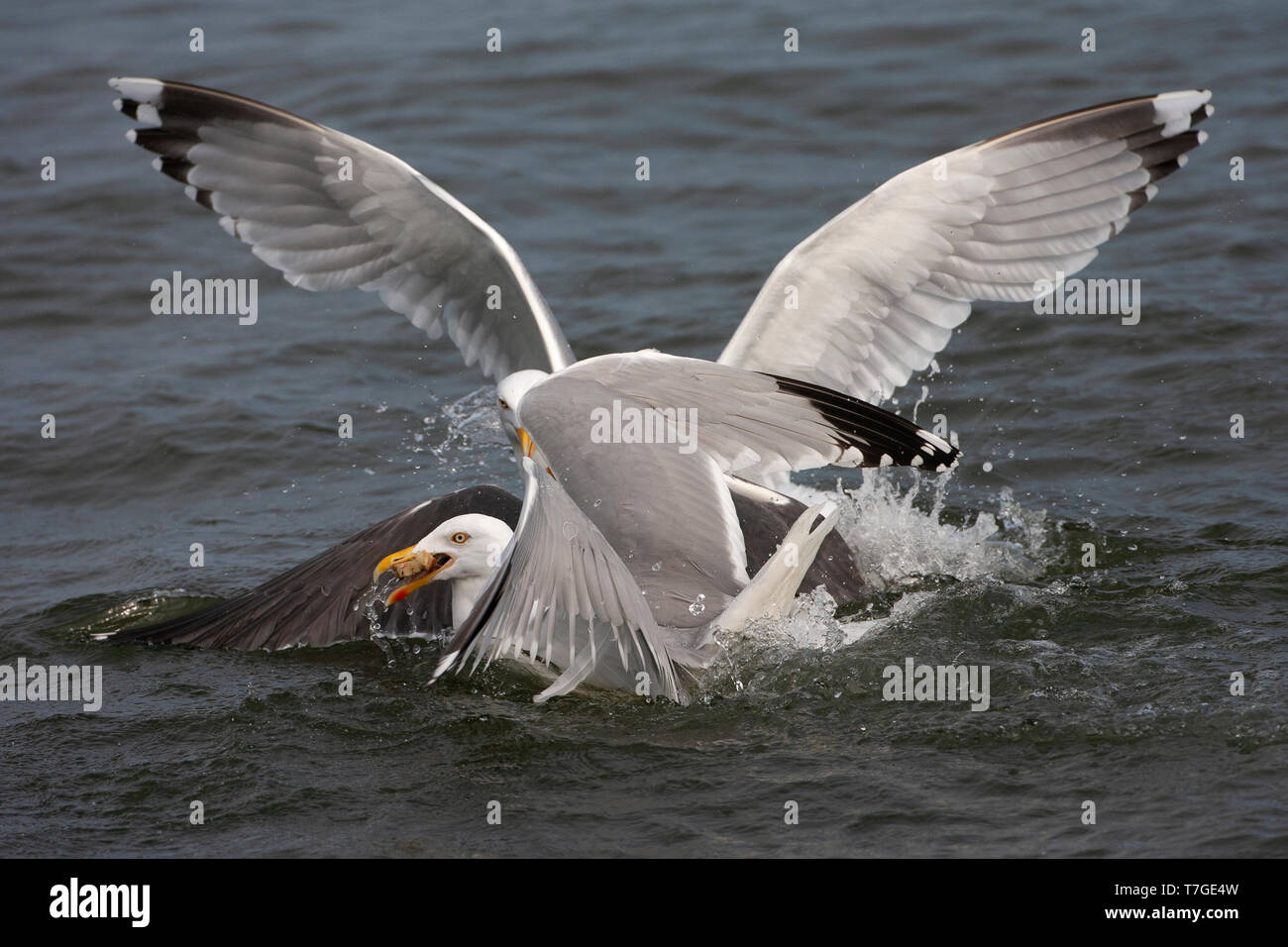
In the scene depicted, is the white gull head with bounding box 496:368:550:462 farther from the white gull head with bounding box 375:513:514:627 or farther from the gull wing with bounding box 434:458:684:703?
the gull wing with bounding box 434:458:684:703

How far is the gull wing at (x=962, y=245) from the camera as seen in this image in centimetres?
603

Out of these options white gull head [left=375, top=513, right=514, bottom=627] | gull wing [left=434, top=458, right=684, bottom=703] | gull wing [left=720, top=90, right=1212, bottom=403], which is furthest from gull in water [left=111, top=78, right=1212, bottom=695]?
gull wing [left=434, top=458, right=684, bottom=703]

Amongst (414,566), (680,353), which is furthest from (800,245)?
(680,353)

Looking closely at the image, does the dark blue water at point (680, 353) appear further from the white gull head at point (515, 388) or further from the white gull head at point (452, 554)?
the white gull head at point (515, 388)

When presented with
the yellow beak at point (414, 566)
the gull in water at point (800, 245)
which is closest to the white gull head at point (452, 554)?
the yellow beak at point (414, 566)

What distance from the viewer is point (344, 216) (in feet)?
21.1

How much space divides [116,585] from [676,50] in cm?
781

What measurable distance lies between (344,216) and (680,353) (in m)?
2.52

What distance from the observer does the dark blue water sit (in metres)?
4.30

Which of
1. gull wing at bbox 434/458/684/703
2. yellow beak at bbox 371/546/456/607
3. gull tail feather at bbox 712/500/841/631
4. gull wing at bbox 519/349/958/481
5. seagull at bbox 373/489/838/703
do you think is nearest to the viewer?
gull wing at bbox 434/458/684/703

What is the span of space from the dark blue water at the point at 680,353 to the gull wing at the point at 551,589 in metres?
0.41

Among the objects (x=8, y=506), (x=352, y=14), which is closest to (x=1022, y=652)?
(x=8, y=506)

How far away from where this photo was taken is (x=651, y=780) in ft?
14.3

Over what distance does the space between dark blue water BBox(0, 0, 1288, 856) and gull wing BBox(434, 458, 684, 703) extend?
41 cm
